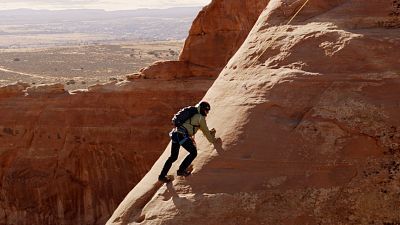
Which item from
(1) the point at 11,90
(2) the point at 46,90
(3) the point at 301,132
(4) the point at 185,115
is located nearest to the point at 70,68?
(1) the point at 11,90

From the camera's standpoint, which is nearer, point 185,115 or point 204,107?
point 204,107

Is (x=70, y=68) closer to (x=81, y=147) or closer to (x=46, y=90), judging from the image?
(x=46, y=90)

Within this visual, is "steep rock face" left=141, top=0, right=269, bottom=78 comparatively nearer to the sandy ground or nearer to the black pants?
the black pants

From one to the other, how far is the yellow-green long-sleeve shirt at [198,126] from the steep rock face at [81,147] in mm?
13394

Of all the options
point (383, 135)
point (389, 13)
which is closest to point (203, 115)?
point (383, 135)

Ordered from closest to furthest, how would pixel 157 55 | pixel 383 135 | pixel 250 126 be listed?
pixel 383 135, pixel 250 126, pixel 157 55

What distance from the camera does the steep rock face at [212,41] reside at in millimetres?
23203

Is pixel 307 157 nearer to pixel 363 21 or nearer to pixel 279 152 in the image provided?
pixel 279 152

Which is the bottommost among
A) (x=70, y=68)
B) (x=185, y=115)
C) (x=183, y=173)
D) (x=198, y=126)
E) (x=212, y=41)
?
(x=70, y=68)

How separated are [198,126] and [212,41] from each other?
13957 millimetres

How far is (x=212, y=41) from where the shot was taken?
23.9 metres

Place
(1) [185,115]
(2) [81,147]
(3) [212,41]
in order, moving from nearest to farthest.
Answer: (1) [185,115] < (3) [212,41] < (2) [81,147]

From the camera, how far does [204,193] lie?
9.81 meters

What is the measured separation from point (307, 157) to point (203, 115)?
182cm
